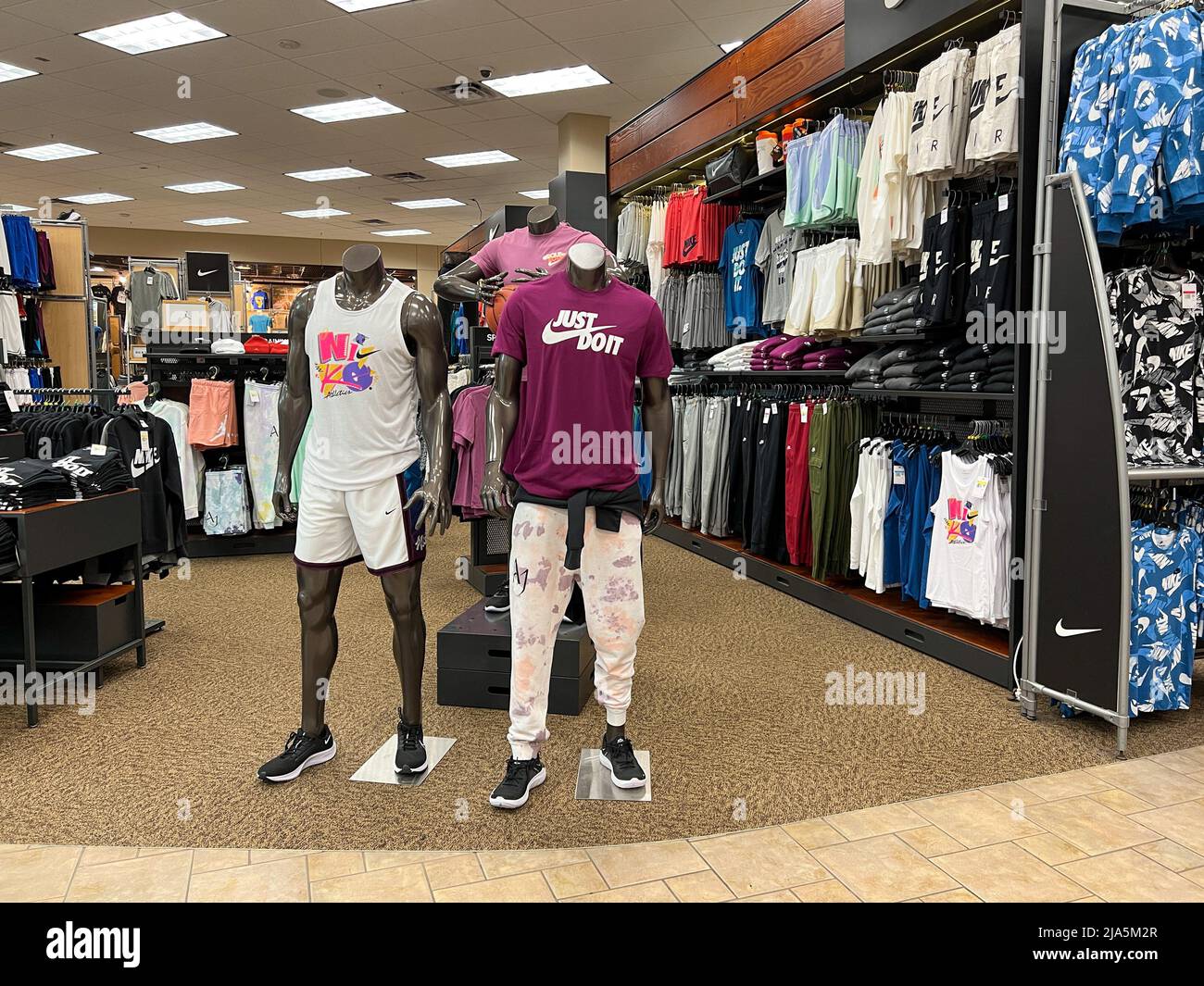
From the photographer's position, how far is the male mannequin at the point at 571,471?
2.56 meters

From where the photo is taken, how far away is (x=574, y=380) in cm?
255

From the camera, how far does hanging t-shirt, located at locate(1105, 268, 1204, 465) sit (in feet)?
11.1

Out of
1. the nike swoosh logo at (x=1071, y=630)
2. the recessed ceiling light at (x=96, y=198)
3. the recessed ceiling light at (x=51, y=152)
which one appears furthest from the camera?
the recessed ceiling light at (x=96, y=198)

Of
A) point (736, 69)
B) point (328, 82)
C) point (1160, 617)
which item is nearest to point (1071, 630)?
point (1160, 617)

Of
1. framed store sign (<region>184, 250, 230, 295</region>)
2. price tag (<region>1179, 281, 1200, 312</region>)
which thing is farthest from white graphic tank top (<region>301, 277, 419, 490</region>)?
framed store sign (<region>184, 250, 230, 295</region>)

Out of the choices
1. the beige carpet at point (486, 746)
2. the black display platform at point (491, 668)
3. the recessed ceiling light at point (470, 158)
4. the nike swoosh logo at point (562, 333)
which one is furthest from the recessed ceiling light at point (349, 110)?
the nike swoosh logo at point (562, 333)

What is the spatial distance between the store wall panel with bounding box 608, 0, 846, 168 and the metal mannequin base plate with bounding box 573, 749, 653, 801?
3.92 metres

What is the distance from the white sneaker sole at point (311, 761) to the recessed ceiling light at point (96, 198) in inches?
590

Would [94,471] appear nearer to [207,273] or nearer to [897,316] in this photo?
[897,316]

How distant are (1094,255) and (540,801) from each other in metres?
2.56

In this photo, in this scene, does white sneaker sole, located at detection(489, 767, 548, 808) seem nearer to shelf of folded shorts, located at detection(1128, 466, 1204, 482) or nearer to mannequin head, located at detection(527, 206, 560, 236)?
shelf of folded shorts, located at detection(1128, 466, 1204, 482)

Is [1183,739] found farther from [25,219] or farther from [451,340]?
[25,219]

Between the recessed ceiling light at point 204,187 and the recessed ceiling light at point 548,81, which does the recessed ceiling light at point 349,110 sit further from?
the recessed ceiling light at point 204,187

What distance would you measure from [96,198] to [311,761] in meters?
15.6
